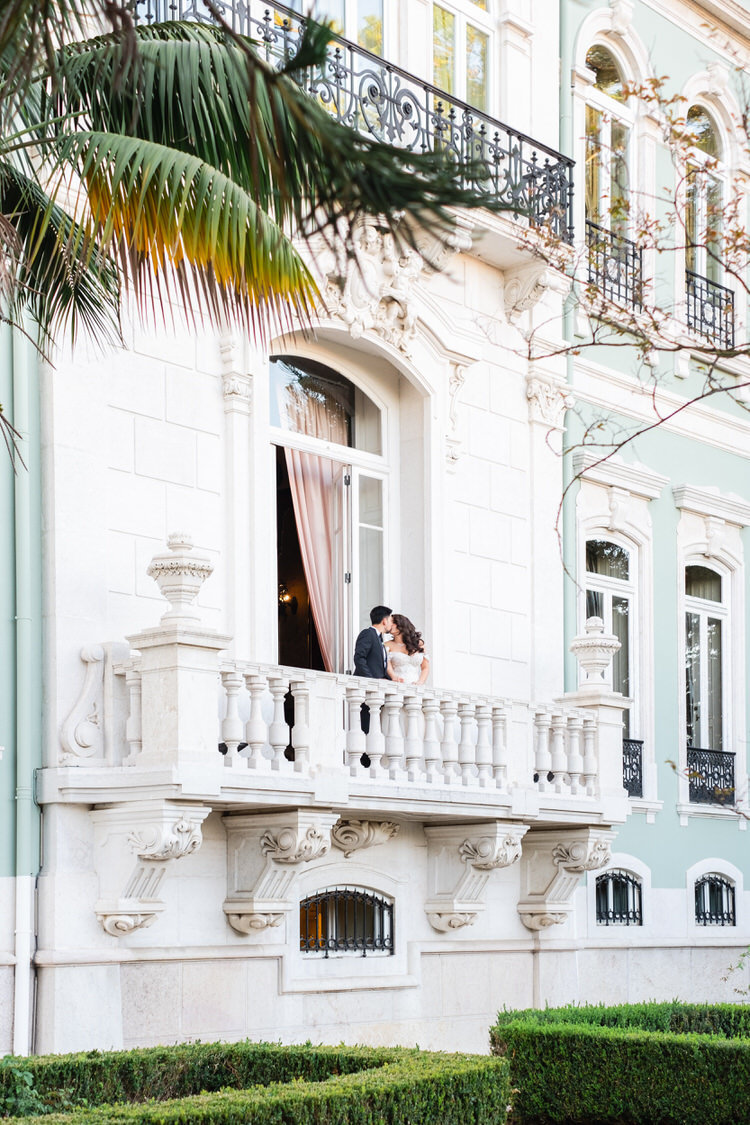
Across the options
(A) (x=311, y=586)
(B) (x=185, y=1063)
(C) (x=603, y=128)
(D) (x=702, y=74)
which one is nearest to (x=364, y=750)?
(A) (x=311, y=586)

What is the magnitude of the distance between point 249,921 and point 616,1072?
115 inches

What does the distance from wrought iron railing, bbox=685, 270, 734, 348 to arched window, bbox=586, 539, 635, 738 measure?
3.07 meters

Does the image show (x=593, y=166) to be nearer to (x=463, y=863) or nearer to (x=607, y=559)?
(x=607, y=559)

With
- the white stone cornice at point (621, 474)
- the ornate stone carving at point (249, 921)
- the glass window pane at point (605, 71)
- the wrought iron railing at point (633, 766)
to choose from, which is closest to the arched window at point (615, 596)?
the wrought iron railing at point (633, 766)

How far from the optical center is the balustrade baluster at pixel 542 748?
48.3 ft

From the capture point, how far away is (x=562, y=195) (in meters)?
16.8

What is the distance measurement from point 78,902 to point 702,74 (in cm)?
1325

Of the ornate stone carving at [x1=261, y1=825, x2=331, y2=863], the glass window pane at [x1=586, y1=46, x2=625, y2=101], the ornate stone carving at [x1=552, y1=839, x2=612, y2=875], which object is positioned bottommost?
the ornate stone carving at [x1=552, y1=839, x2=612, y2=875]

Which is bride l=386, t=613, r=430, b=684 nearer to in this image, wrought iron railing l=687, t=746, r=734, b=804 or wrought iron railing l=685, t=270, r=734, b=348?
wrought iron railing l=687, t=746, r=734, b=804

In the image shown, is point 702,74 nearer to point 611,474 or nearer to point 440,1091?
point 611,474

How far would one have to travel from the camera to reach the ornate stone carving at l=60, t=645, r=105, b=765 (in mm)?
11875

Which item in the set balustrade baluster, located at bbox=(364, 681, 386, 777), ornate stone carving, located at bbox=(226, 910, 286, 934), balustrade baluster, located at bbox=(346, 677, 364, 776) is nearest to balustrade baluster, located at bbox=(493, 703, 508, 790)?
balustrade baluster, located at bbox=(364, 681, 386, 777)

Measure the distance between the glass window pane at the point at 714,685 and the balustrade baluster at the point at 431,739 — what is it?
6424 millimetres

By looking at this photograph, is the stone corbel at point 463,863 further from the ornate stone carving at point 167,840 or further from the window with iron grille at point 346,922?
the ornate stone carving at point 167,840
